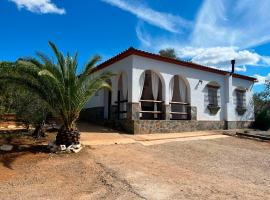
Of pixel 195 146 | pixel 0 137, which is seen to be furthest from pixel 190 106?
pixel 0 137

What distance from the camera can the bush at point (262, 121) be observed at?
66.4 ft

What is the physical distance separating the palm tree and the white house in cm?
442

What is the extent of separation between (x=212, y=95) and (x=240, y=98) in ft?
10.7

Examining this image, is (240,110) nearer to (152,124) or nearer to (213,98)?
(213,98)

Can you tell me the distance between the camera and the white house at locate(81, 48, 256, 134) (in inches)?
549

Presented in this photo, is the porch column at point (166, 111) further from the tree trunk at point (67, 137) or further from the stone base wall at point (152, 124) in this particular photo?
the tree trunk at point (67, 137)

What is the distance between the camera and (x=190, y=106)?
1634 cm

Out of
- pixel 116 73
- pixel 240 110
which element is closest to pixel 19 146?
pixel 116 73

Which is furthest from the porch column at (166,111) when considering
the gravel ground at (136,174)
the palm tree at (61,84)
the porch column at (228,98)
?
the palm tree at (61,84)

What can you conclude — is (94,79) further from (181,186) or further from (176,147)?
(181,186)

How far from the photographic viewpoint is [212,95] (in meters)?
17.8

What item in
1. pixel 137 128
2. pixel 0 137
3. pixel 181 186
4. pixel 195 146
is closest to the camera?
pixel 181 186

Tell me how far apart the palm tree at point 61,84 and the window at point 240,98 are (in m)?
12.9

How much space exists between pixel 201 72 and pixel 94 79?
9.16 metres
